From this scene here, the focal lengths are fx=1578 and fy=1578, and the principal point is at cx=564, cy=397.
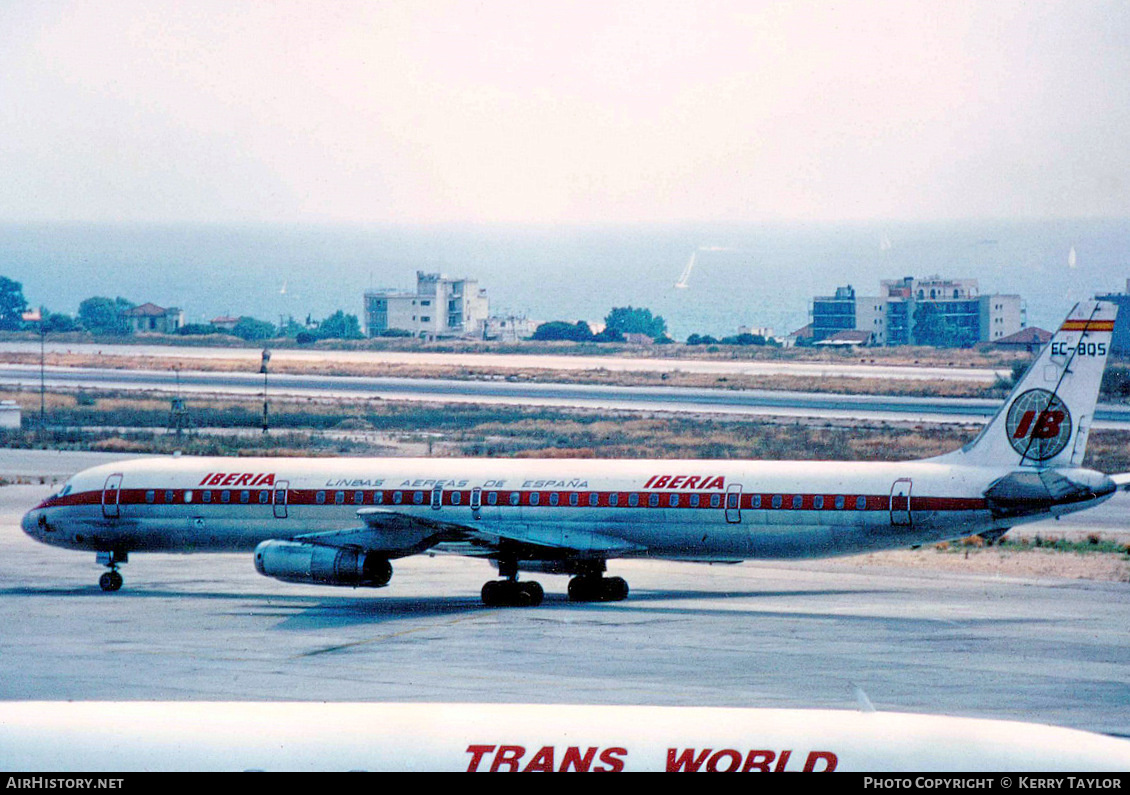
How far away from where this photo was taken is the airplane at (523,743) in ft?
43.0

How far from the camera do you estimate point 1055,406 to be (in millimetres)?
41250

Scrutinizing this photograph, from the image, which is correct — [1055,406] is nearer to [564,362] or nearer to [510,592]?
[510,592]

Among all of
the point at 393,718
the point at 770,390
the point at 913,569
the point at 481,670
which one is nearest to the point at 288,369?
the point at 770,390

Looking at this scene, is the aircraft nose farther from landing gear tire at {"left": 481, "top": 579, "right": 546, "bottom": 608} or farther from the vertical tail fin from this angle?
the vertical tail fin

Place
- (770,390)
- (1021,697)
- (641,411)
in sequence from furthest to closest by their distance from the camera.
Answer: (770,390) < (641,411) < (1021,697)

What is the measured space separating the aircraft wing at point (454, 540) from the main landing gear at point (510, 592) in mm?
492

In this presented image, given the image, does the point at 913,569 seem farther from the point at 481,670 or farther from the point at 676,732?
the point at 676,732

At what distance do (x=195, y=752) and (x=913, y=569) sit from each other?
4031cm

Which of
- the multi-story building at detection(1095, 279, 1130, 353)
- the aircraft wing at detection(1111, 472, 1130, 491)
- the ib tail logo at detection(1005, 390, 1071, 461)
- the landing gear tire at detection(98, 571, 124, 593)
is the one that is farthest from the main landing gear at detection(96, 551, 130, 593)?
the multi-story building at detection(1095, 279, 1130, 353)

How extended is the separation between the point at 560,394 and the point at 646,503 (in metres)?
83.2

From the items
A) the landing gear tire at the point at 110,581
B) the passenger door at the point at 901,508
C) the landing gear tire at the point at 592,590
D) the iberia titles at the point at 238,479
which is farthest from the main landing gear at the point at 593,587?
the landing gear tire at the point at 110,581

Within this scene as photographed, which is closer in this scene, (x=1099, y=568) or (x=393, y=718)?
(x=393, y=718)

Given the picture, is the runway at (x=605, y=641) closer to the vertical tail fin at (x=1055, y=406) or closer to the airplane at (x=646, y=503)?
the airplane at (x=646, y=503)

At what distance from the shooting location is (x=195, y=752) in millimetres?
13297
